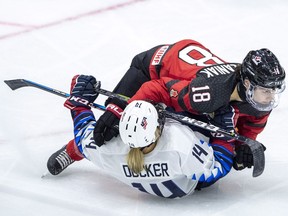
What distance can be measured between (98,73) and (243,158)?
178cm

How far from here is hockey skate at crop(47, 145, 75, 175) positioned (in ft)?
13.4

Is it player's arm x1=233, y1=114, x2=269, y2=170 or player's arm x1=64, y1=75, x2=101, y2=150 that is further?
player's arm x1=64, y1=75, x2=101, y2=150

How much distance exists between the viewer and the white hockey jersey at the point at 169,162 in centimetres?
352

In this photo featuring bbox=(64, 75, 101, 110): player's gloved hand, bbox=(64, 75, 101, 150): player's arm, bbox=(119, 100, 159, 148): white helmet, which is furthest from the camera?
bbox=(64, 75, 101, 110): player's gloved hand

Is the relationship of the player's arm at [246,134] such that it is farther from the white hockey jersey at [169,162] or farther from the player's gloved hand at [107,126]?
the player's gloved hand at [107,126]

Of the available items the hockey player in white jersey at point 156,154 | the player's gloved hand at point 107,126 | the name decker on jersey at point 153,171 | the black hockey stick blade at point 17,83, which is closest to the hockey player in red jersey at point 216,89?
the player's gloved hand at point 107,126

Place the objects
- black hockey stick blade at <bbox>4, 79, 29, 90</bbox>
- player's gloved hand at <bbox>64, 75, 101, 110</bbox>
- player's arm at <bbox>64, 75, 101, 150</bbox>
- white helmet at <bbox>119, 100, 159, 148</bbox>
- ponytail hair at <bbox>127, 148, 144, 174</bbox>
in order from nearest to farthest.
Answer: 1. white helmet at <bbox>119, 100, 159, 148</bbox>
2. ponytail hair at <bbox>127, 148, 144, 174</bbox>
3. player's arm at <bbox>64, 75, 101, 150</bbox>
4. player's gloved hand at <bbox>64, 75, 101, 110</bbox>
5. black hockey stick blade at <bbox>4, 79, 29, 90</bbox>

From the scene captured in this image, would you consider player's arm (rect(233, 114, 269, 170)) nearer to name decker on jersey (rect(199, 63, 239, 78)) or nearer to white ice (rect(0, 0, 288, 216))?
white ice (rect(0, 0, 288, 216))

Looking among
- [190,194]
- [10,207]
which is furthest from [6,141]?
[190,194]

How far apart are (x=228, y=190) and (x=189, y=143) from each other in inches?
17.9

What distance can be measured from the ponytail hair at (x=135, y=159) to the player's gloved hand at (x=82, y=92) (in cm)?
55

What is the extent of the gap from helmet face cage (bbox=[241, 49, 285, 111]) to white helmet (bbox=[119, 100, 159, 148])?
1.50 ft

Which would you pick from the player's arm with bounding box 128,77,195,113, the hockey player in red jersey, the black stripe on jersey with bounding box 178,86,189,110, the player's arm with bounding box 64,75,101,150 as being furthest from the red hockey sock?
the black stripe on jersey with bounding box 178,86,189,110

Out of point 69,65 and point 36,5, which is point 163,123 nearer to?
point 69,65
